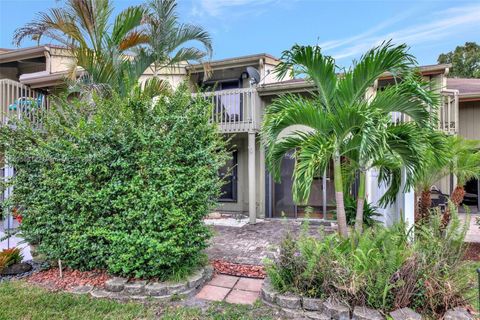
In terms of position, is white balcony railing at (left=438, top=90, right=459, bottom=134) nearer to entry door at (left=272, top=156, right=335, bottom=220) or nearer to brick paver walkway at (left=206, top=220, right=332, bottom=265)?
entry door at (left=272, top=156, right=335, bottom=220)

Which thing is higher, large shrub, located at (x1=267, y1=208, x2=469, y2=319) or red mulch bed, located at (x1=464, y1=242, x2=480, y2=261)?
large shrub, located at (x1=267, y1=208, x2=469, y2=319)

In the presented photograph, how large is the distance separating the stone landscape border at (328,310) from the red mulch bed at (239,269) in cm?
107

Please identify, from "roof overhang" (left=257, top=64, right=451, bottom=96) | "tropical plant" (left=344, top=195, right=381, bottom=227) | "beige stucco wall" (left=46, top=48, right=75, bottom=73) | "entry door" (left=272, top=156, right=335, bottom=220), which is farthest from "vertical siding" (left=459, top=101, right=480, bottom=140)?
"beige stucco wall" (left=46, top=48, right=75, bottom=73)

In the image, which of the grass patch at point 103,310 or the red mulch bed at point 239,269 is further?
the red mulch bed at point 239,269

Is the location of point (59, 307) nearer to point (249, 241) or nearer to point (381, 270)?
point (381, 270)

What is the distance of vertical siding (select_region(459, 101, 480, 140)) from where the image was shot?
36.6 ft

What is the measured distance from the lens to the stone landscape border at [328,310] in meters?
3.15

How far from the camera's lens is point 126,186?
425 centimetres

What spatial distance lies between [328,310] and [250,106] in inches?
293

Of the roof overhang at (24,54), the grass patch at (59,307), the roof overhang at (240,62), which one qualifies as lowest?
the grass patch at (59,307)

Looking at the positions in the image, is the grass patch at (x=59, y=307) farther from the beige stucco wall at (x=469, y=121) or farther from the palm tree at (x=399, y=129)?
the beige stucco wall at (x=469, y=121)

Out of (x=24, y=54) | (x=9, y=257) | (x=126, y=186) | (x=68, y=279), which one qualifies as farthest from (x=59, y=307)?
(x=24, y=54)

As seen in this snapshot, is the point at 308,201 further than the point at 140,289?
Yes

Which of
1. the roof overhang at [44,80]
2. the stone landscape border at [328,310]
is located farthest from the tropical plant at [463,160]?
the roof overhang at [44,80]
